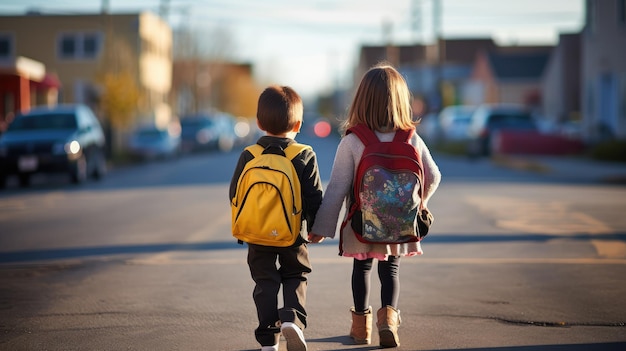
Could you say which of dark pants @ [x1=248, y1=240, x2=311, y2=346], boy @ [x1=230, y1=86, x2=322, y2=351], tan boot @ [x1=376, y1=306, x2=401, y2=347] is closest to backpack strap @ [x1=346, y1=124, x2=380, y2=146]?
boy @ [x1=230, y1=86, x2=322, y2=351]

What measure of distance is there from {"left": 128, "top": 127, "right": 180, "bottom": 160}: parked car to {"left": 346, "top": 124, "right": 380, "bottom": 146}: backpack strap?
29188mm

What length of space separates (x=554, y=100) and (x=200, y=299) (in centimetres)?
6363

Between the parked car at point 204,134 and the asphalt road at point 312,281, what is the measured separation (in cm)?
2929

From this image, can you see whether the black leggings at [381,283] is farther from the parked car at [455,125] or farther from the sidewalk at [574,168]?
the parked car at [455,125]

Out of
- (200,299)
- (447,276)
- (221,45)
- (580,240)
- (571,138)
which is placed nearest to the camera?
(200,299)

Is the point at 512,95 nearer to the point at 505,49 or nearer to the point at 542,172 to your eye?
the point at 505,49

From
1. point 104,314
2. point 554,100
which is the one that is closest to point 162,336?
point 104,314

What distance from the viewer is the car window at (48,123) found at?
21.3 m

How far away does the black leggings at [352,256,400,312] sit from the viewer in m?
5.33

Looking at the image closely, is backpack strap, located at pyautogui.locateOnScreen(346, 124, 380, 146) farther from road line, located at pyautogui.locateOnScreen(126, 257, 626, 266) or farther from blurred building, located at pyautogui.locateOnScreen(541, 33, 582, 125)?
blurred building, located at pyautogui.locateOnScreen(541, 33, 582, 125)

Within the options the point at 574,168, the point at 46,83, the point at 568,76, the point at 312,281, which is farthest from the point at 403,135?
the point at 568,76

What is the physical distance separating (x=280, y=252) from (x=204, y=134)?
1559 inches

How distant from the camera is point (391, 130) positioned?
5312 mm

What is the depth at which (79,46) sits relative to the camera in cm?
5459
